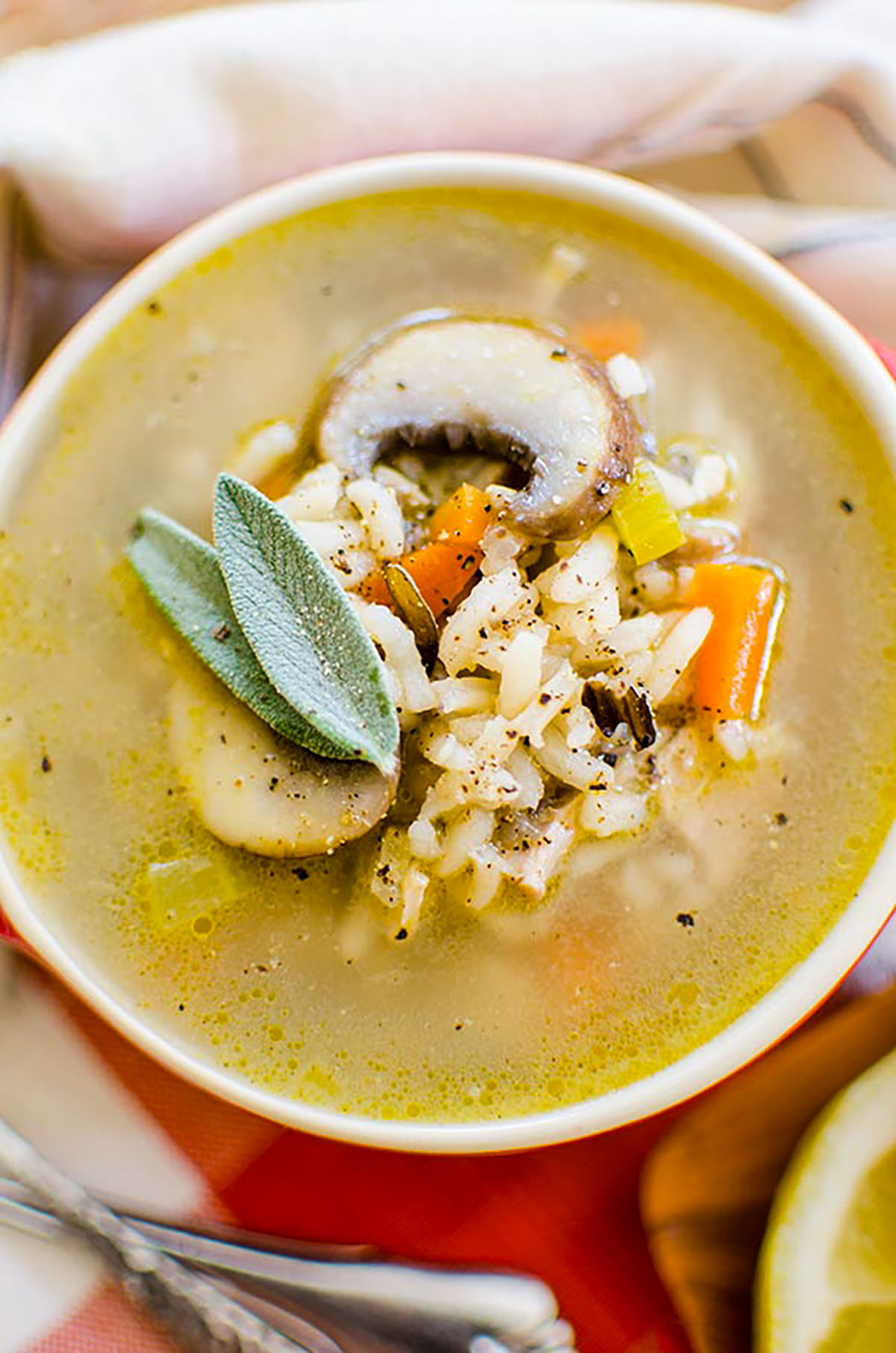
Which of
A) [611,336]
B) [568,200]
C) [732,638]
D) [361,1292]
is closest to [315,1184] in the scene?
[361,1292]

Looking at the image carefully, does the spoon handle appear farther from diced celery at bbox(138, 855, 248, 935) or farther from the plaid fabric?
diced celery at bbox(138, 855, 248, 935)

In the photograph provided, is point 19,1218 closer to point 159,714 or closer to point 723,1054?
point 159,714

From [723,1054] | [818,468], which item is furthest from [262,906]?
[818,468]

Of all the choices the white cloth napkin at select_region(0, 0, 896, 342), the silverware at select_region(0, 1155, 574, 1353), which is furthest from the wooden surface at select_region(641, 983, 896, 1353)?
the white cloth napkin at select_region(0, 0, 896, 342)

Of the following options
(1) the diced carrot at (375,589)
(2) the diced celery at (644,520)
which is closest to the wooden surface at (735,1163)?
(2) the diced celery at (644,520)

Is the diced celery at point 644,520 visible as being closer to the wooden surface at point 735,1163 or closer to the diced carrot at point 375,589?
the diced carrot at point 375,589
